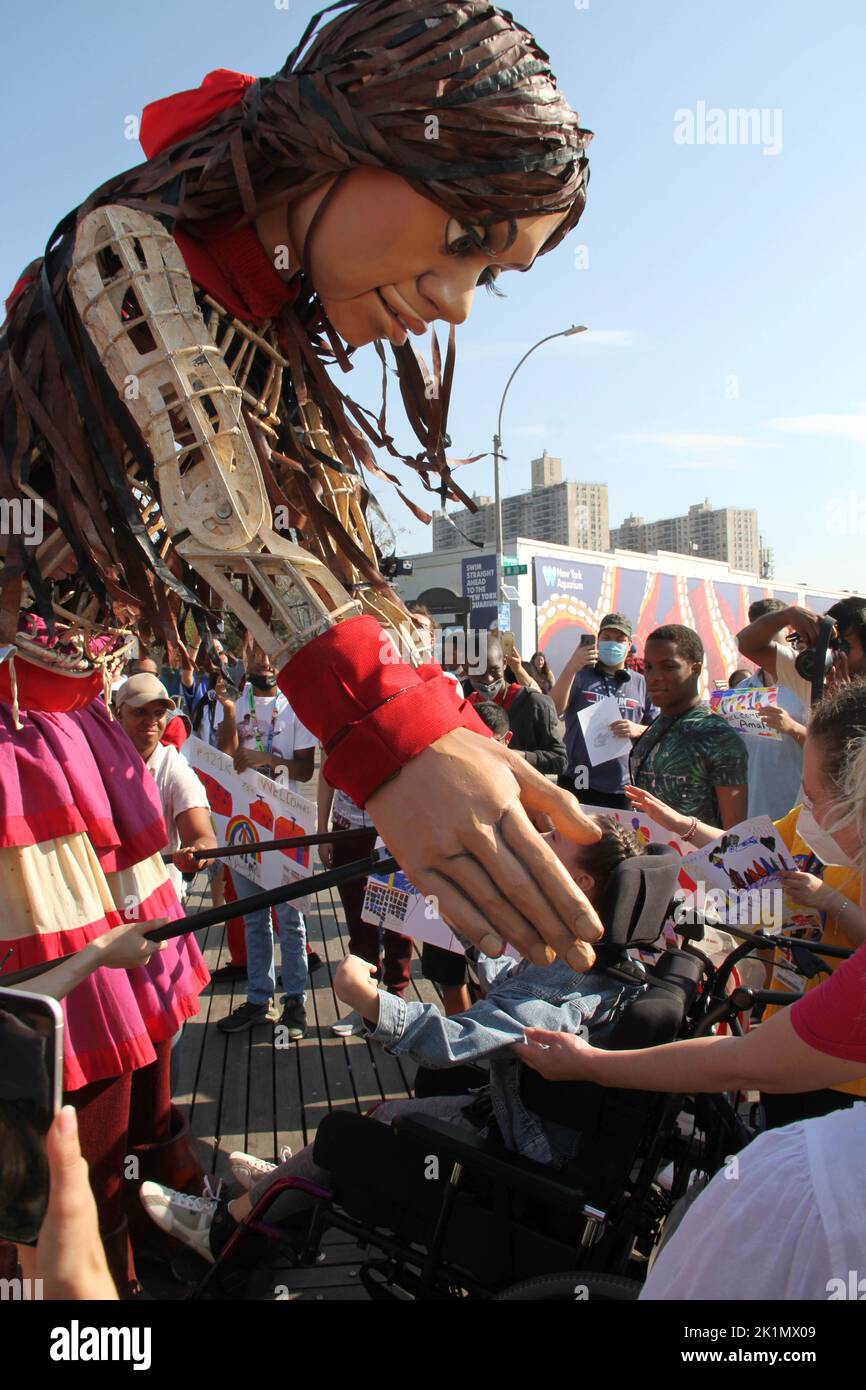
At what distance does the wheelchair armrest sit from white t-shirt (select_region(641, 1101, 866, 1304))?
2.80 ft

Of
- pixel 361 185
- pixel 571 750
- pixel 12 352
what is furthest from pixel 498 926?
pixel 571 750

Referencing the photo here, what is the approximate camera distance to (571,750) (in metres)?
5.04

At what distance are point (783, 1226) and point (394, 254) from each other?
1408 millimetres

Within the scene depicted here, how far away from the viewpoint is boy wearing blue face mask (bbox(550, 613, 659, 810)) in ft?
15.6

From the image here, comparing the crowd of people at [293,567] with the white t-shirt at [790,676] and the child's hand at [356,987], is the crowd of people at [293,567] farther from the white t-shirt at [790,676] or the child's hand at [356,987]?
the white t-shirt at [790,676]

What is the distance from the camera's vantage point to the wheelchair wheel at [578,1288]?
1827 millimetres

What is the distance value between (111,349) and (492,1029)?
5.45 feet

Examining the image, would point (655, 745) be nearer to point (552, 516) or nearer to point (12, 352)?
point (12, 352)

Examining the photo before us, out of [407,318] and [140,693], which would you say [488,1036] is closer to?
[407,318]

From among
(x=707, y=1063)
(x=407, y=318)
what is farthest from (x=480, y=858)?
(x=407, y=318)

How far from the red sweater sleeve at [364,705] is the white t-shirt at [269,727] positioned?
3620 mm

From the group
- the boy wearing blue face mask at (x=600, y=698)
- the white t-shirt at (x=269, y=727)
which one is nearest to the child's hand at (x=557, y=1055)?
the boy wearing blue face mask at (x=600, y=698)

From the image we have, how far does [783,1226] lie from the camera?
40.5 inches

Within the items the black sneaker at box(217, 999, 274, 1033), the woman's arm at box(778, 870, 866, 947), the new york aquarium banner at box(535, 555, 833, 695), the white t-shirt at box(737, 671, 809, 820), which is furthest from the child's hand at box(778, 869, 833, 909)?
the new york aquarium banner at box(535, 555, 833, 695)
